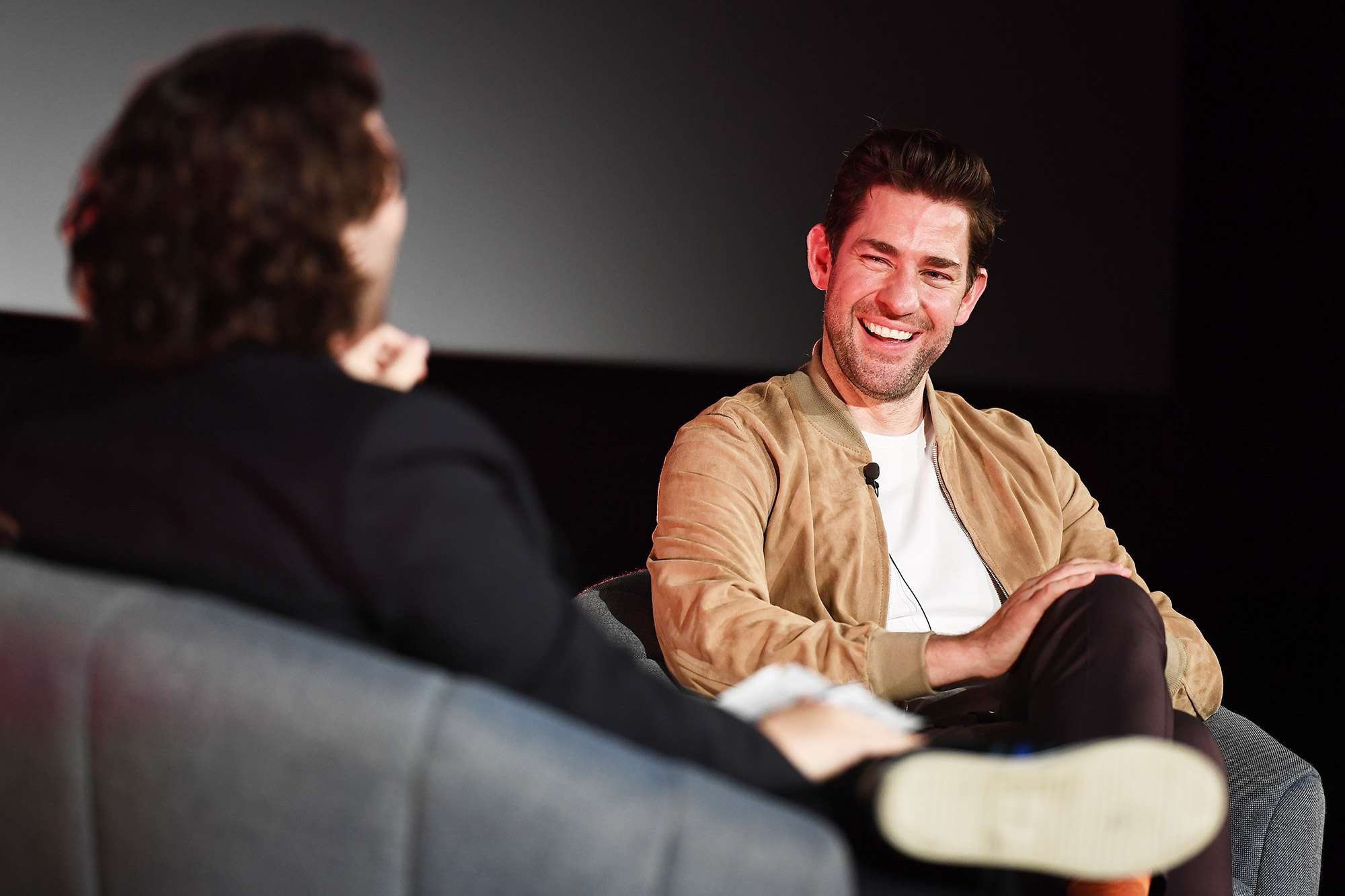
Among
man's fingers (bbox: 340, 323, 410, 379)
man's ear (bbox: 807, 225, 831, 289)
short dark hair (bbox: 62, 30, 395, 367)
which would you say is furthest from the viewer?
man's ear (bbox: 807, 225, 831, 289)

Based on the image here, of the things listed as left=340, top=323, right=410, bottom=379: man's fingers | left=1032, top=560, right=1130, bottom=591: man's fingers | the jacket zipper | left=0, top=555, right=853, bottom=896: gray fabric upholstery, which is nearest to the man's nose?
the jacket zipper

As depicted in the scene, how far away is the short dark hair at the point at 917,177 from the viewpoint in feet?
7.25

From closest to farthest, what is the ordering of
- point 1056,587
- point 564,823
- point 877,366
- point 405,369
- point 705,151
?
point 564,823 < point 405,369 < point 1056,587 < point 877,366 < point 705,151

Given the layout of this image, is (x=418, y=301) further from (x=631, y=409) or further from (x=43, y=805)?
(x=43, y=805)

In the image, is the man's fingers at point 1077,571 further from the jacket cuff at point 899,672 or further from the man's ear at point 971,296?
the man's ear at point 971,296

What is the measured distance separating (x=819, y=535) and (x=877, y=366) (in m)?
0.33

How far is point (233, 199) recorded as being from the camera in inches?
37.3

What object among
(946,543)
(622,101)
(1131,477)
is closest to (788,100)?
(622,101)

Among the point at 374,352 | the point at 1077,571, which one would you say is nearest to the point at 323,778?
the point at 374,352

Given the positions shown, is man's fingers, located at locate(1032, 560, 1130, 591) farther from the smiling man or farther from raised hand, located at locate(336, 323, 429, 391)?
raised hand, located at locate(336, 323, 429, 391)

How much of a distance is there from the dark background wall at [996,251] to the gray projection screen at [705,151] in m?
0.01

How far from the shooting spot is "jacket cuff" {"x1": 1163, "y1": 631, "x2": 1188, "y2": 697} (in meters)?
1.88

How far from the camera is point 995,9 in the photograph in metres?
4.99

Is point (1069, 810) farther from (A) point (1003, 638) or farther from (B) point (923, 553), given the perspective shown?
(B) point (923, 553)
